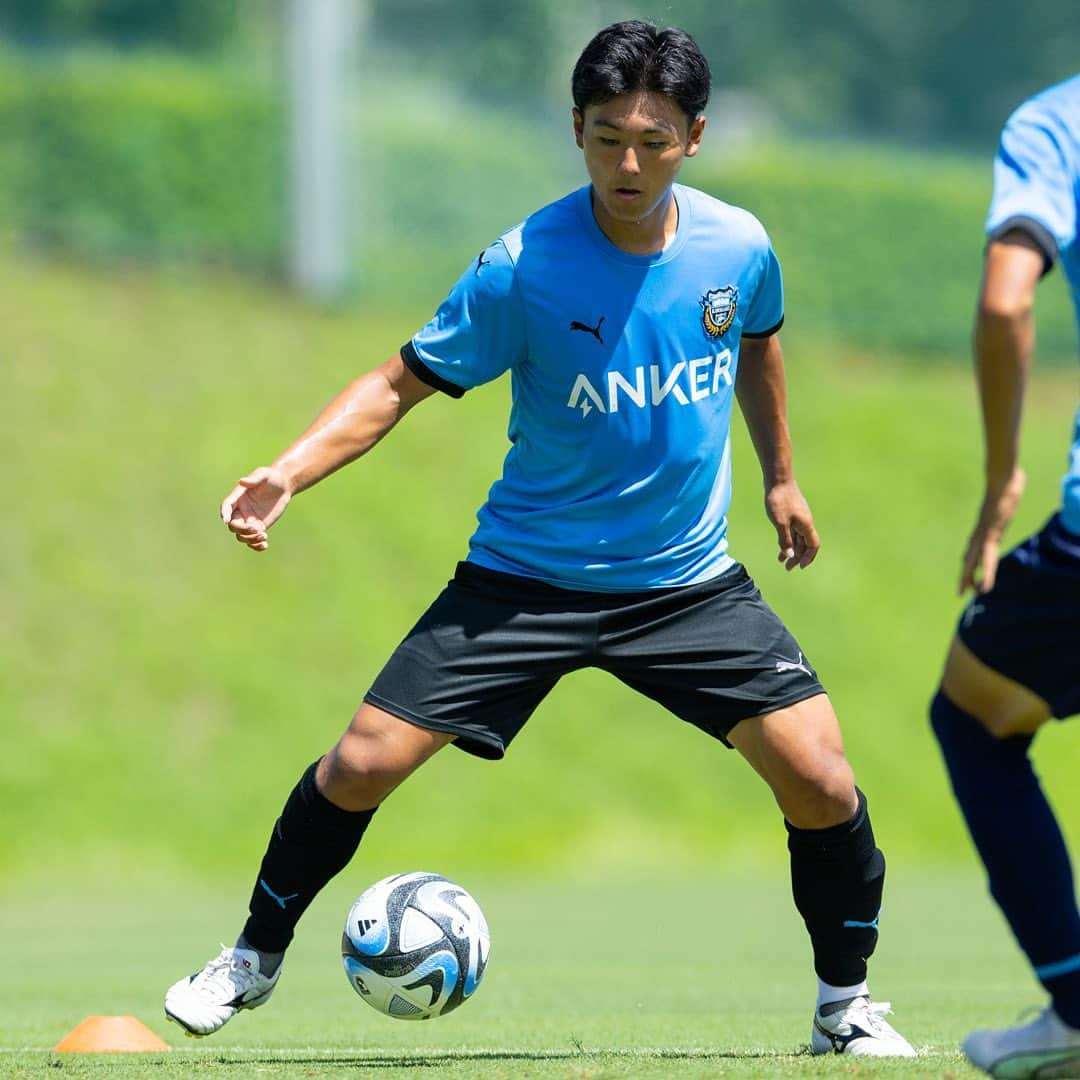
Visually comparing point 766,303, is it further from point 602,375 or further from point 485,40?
point 485,40

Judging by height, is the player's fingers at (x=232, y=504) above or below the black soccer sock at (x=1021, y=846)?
above

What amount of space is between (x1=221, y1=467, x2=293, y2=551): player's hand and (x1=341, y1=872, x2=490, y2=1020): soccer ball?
3.78 feet

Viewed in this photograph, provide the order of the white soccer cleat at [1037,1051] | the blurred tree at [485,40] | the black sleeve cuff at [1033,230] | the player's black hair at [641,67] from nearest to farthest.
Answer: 1. the black sleeve cuff at [1033,230]
2. the white soccer cleat at [1037,1051]
3. the player's black hair at [641,67]
4. the blurred tree at [485,40]

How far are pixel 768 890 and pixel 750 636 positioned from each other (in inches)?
385

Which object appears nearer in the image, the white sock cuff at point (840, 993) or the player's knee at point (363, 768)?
the player's knee at point (363, 768)

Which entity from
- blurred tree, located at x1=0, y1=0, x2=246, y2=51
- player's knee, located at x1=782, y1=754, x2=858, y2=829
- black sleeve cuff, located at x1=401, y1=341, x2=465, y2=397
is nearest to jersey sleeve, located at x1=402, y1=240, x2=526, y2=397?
black sleeve cuff, located at x1=401, y1=341, x2=465, y2=397

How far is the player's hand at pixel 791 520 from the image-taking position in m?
6.05

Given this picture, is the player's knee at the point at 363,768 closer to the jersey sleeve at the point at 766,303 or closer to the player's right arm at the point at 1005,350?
the jersey sleeve at the point at 766,303

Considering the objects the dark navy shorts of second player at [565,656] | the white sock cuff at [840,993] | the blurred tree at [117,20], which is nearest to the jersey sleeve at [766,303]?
the dark navy shorts of second player at [565,656]

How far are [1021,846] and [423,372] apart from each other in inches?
83.8

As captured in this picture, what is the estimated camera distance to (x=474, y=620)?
560 cm

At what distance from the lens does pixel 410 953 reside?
5695 millimetres

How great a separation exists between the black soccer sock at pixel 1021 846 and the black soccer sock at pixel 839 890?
3.60 ft

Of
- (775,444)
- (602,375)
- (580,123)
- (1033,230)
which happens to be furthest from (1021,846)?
(580,123)
